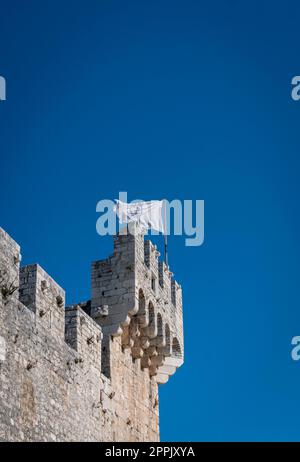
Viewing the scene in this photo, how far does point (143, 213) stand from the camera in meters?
26.7

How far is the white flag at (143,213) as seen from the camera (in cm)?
2605

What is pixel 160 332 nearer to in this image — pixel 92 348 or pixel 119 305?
pixel 119 305

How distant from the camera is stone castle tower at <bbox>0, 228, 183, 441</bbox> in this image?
19.0 meters

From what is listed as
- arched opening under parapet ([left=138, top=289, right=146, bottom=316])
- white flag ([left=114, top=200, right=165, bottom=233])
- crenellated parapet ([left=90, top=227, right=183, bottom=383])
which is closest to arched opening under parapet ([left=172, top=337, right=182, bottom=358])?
crenellated parapet ([left=90, top=227, right=183, bottom=383])

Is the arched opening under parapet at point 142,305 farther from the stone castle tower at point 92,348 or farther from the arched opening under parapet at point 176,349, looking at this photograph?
the arched opening under parapet at point 176,349

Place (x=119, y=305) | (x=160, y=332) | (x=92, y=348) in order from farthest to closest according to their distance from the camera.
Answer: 1. (x=160, y=332)
2. (x=119, y=305)
3. (x=92, y=348)

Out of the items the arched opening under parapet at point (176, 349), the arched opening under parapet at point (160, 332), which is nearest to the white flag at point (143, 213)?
the arched opening under parapet at point (160, 332)

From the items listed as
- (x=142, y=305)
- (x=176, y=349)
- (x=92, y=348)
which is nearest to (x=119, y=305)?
(x=142, y=305)

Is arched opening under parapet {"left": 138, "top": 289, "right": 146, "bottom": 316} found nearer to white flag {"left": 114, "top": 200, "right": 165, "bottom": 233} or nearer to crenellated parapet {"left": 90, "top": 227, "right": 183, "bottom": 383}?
crenellated parapet {"left": 90, "top": 227, "right": 183, "bottom": 383}

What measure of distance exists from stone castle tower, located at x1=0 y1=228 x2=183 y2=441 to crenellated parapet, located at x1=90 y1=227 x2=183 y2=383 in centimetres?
2

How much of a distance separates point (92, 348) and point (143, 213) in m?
4.79
